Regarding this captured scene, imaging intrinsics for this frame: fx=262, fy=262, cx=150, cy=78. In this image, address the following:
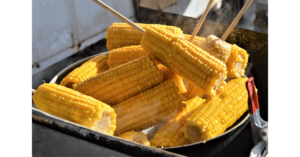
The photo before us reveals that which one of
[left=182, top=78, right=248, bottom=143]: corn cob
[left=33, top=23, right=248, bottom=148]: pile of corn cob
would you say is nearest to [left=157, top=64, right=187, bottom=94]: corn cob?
[left=33, top=23, right=248, bottom=148]: pile of corn cob

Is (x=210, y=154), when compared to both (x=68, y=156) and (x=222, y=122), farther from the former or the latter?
(x=68, y=156)

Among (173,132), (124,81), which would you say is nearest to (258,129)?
(173,132)

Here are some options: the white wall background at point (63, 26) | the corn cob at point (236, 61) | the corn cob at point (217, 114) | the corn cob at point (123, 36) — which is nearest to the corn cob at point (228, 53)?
the corn cob at point (236, 61)

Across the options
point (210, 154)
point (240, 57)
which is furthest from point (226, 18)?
point (210, 154)

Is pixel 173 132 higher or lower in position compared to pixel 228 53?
lower

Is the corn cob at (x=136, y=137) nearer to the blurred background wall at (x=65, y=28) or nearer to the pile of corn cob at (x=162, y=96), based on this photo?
the pile of corn cob at (x=162, y=96)

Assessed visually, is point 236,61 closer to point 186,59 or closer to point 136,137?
point 186,59

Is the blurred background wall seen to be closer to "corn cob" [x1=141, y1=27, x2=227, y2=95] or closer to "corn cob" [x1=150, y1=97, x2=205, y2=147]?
"corn cob" [x1=141, y1=27, x2=227, y2=95]
